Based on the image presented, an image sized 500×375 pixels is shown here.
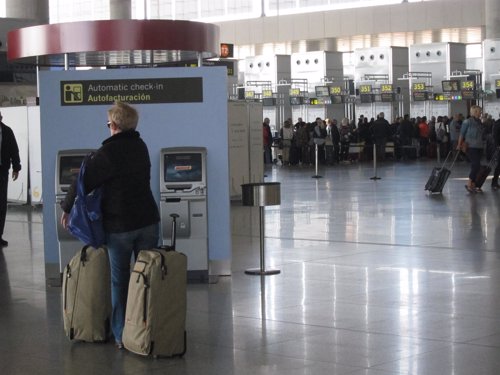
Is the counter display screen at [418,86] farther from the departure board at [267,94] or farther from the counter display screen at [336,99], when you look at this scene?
the departure board at [267,94]

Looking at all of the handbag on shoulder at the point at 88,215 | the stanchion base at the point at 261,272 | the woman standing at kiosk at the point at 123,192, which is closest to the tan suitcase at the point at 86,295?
the woman standing at kiosk at the point at 123,192

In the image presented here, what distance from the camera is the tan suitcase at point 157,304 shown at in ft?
22.6

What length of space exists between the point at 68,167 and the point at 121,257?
3.00 meters

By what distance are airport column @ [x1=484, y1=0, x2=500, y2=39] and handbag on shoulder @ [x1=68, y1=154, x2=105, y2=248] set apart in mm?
37071

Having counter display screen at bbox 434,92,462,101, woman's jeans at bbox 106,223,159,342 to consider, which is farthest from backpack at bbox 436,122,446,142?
woman's jeans at bbox 106,223,159,342

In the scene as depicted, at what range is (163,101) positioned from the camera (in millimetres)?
10422

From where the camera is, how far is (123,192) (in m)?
7.05

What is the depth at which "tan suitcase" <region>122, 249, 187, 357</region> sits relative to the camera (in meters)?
6.90

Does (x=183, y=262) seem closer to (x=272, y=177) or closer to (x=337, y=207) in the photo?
(x=337, y=207)

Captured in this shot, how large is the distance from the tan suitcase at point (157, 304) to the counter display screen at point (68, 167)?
3146 millimetres

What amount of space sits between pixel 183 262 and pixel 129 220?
1.51 feet

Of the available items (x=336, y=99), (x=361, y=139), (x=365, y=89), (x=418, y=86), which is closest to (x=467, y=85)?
(x=418, y=86)

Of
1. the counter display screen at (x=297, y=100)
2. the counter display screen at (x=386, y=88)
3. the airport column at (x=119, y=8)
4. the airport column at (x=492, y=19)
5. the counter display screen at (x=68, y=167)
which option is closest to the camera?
the counter display screen at (x=68, y=167)

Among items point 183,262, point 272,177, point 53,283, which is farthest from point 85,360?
point 272,177
